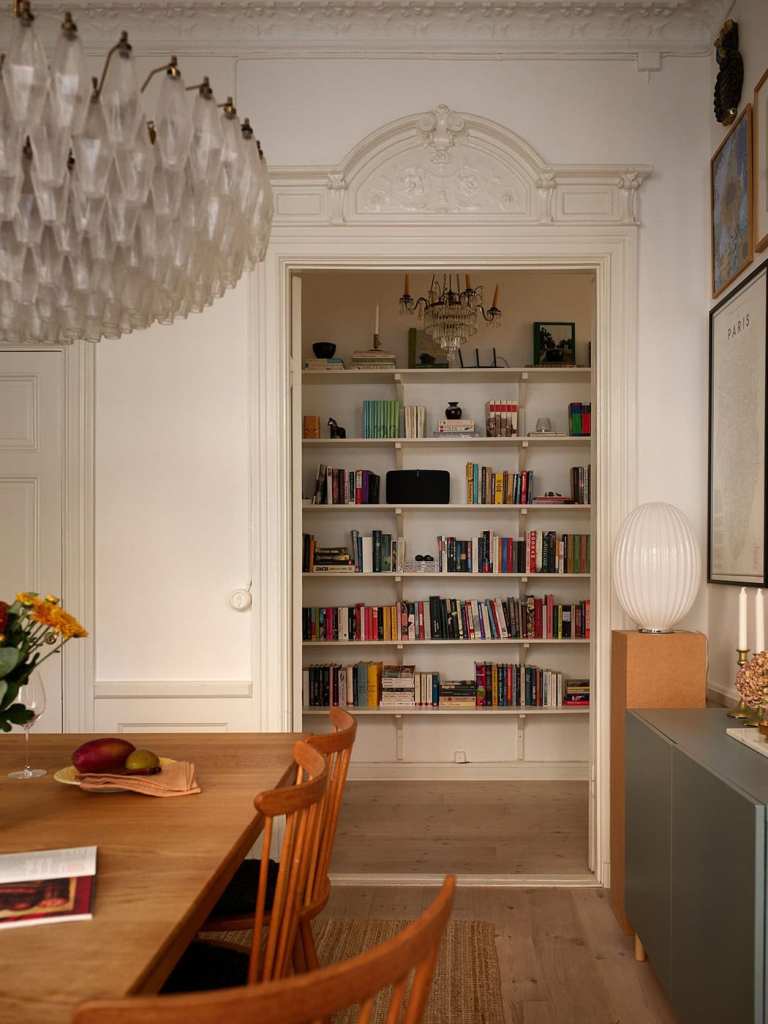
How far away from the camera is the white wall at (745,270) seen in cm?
285

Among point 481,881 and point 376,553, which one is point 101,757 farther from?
point 376,553

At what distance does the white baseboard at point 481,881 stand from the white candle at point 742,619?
3.70 ft

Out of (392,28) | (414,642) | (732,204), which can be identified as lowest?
(414,642)

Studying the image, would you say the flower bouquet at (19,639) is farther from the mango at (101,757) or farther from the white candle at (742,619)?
the white candle at (742,619)

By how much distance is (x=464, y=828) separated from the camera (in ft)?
13.6

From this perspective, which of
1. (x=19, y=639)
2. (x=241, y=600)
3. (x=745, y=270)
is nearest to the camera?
(x=19, y=639)

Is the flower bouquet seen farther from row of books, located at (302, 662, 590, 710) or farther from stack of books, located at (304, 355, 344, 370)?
stack of books, located at (304, 355, 344, 370)

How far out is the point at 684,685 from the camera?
293 centimetres

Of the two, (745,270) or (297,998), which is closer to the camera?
(297,998)

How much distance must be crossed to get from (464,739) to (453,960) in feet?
7.86

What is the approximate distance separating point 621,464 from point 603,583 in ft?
1.48

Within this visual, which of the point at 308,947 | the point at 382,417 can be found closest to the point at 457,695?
the point at 382,417

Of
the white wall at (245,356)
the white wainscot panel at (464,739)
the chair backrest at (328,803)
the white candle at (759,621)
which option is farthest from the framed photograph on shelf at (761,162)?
the white wainscot panel at (464,739)

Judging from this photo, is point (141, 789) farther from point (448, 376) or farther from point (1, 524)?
point (448, 376)
